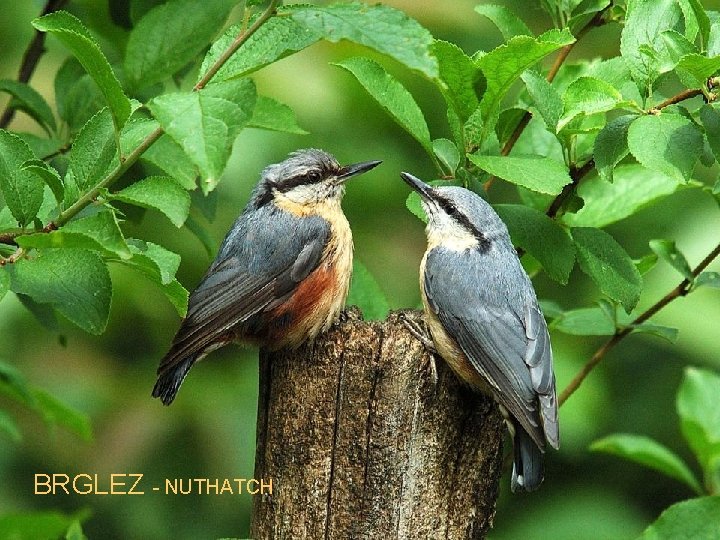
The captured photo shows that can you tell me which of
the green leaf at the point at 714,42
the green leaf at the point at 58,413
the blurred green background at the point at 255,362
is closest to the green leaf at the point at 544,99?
the green leaf at the point at 714,42

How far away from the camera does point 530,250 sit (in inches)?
135

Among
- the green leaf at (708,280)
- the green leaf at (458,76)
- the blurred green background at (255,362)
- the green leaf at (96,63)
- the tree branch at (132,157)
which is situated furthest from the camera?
the blurred green background at (255,362)

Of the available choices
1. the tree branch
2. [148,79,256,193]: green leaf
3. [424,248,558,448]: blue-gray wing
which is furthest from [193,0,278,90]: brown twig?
[424,248,558,448]: blue-gray wing

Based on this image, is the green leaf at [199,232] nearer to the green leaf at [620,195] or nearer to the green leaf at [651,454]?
the green leaf at [620,195]

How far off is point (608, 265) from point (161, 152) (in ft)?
4.42

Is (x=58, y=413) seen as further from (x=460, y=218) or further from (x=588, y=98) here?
(x=588, y=98)

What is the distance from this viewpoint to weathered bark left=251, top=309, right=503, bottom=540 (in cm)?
321

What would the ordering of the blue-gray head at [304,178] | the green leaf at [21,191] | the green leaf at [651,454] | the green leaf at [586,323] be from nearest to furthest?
1. the green leaf at [21,191]
2. the green leaf at [586,323]
3. the green leaf at [651,454]
4. the blue-gray head at [304,178]

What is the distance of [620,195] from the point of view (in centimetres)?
384

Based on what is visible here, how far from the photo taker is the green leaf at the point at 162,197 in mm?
2594

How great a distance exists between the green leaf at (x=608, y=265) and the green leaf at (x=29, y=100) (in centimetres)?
172

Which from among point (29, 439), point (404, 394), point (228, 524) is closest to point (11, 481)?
point (29, 439)

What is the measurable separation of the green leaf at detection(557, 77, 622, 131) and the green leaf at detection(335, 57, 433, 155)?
49cm

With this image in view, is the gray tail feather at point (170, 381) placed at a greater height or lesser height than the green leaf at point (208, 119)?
lesser
